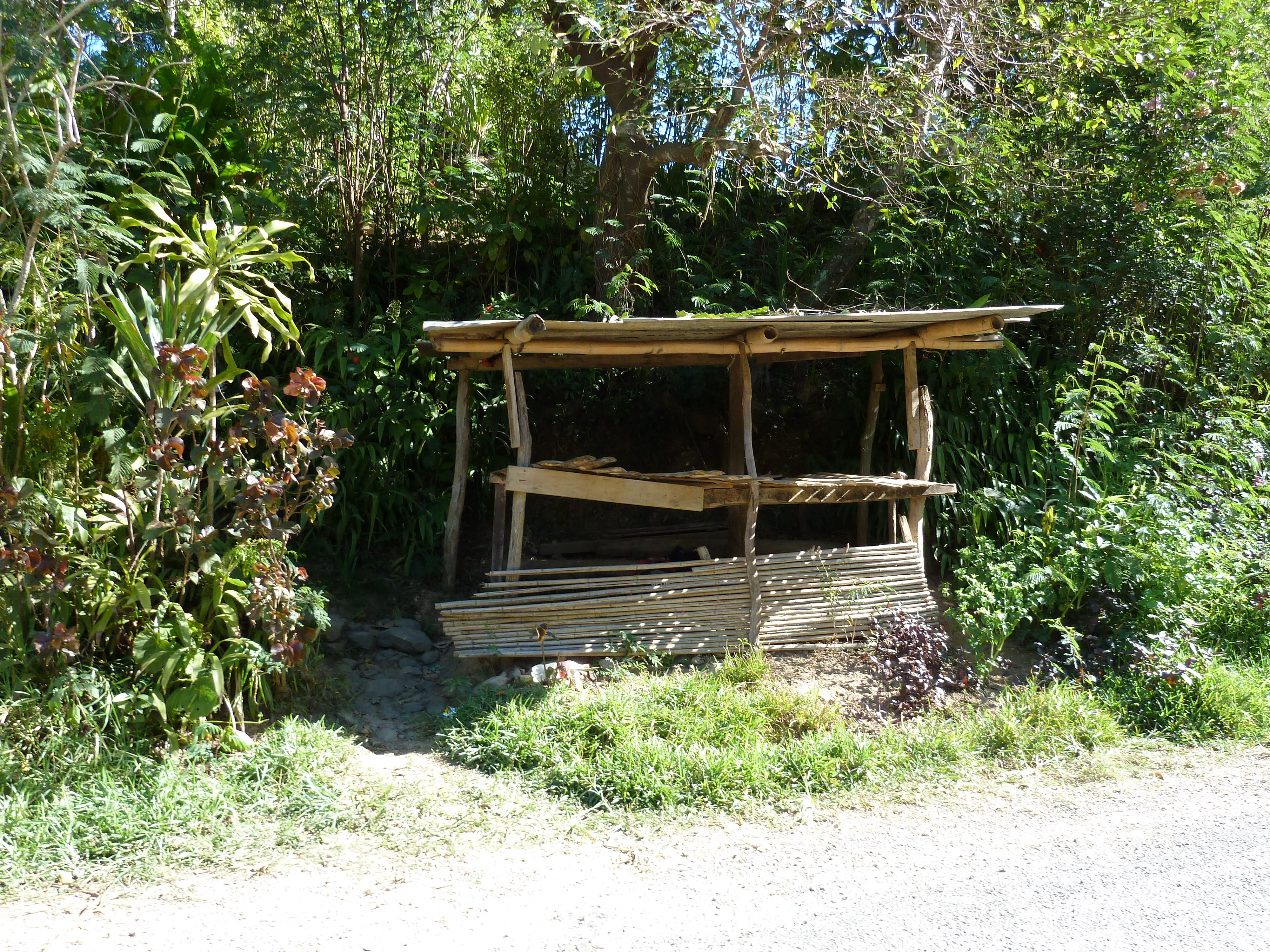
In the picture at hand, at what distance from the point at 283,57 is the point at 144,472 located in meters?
4.29

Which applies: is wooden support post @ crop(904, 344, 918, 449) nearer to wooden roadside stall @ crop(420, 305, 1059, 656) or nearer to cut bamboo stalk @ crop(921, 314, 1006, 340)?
wooden roadside stall @ crop(420, 305, 1059, 656)

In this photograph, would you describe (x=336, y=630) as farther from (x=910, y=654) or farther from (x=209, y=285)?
(x=910, y=654)

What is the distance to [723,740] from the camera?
477 centimetres

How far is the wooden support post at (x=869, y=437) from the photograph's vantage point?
7.30m

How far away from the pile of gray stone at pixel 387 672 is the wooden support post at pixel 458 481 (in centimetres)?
47

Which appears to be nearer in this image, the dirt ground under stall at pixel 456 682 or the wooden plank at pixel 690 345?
the dirt ground under stall at pixel 456 682

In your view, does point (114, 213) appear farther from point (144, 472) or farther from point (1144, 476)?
point (1144, 476)

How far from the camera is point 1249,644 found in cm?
606

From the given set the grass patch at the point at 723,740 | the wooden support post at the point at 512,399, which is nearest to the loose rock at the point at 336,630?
the grass patch at the point at 723,740

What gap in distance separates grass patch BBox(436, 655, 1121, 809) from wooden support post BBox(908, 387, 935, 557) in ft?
4.58

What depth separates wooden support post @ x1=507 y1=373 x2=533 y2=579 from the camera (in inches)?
229

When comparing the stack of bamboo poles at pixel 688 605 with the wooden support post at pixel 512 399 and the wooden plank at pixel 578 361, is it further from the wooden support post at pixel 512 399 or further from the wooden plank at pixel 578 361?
the wooden plank at pixel 578 361

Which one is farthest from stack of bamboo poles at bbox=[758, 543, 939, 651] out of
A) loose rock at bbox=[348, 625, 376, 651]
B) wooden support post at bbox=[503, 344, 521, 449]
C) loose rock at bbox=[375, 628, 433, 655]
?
loose rock at bbox=[348, 625, 376, 651]

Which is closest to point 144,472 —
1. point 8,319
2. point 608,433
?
point 8,319
